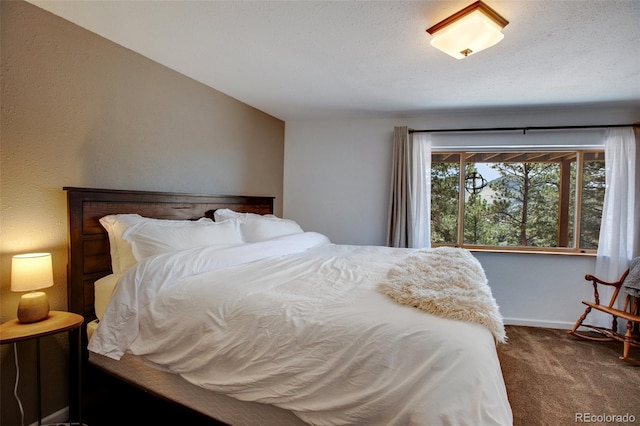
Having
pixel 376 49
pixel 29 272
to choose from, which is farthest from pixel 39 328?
pixel 376 49

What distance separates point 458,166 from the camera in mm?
3695

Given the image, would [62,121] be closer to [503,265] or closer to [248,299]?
[248,299]

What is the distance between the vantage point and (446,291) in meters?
1.45

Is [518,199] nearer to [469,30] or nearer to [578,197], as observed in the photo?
[578,197]

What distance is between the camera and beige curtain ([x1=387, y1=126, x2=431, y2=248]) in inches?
139

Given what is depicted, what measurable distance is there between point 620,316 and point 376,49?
2.94 m

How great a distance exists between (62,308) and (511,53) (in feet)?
10.6

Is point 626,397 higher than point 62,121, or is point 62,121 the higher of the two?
point 62,121

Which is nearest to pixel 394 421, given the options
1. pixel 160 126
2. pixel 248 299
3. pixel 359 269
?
pixel 248 299

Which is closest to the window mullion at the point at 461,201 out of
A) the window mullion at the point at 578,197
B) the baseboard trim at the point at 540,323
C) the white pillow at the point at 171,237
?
the baseboard trim at the point at 540,323

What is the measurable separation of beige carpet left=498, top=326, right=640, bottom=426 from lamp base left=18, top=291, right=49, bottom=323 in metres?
2.64

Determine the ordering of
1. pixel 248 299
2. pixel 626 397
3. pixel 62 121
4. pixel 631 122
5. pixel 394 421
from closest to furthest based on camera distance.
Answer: pixel 394 421 < pixel 248 299 < pixel 62 121 < pixel 626 397 < pixel 631 122

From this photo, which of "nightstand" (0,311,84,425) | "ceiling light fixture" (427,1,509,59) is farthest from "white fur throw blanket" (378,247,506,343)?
"nightstand" (0,311,84,425)

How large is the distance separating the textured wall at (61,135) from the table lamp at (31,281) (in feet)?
0.69
